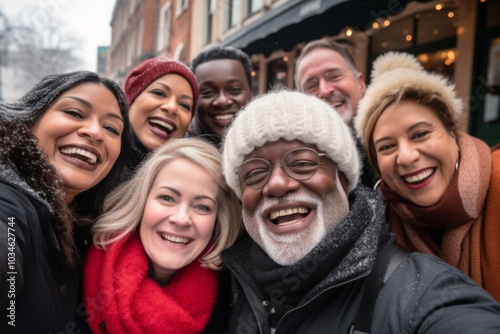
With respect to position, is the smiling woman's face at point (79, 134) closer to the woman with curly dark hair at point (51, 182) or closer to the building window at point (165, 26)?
the woman with curly dark hair at point (51, 182)

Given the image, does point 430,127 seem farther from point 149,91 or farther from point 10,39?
point 10,39

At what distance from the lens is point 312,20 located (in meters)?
4.99

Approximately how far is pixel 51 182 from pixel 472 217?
2000 millimetres

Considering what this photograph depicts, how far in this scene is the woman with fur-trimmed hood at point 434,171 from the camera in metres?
1.87

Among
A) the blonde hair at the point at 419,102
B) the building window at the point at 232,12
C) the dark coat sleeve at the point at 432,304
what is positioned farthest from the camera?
the building window at the point at 232,12

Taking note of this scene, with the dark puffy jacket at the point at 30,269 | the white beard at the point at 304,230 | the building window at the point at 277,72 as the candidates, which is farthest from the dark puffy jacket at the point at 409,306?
the building window at the point at 277,72

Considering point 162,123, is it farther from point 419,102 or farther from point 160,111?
point 419,102

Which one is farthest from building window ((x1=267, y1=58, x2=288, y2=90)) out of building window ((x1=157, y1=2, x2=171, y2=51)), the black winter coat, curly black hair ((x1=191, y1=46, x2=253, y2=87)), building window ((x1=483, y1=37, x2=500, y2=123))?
the black winter coat

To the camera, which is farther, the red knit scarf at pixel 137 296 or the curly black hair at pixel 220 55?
the curly black hair at pixel 220 55

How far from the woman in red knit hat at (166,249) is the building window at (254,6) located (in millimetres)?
7772

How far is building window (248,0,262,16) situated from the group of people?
24.3 feet

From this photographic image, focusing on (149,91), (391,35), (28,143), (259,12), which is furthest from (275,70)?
(28,143)

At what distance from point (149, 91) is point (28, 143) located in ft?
4.80

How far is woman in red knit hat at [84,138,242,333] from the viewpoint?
1.90m
